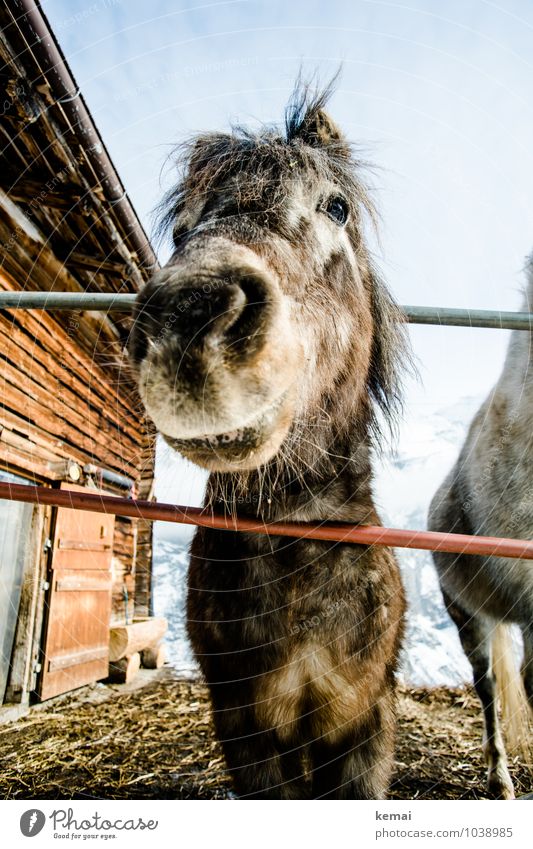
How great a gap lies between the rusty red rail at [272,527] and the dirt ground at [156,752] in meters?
1.02

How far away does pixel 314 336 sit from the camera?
51.9 inches

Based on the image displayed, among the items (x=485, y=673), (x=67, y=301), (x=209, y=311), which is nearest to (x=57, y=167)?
(x=67, y=301)

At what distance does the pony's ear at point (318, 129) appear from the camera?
5.70ft

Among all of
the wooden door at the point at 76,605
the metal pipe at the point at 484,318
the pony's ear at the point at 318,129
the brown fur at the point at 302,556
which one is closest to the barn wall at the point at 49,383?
the wooden door at the point at 76,605

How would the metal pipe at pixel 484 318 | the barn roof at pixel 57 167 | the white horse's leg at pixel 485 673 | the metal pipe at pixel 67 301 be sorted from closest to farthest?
the metal pipe at pixel 67 301
the metal pipe at pixel 484 318
the barn roof at pixel 57 167
the white horse's leg at pixel 485 673

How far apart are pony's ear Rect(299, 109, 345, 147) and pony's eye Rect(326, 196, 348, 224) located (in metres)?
0.29

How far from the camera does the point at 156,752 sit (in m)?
3.20

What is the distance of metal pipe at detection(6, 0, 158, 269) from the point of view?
7.89ft

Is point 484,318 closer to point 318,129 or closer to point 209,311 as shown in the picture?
point 318,129

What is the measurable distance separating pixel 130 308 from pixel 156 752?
306cm

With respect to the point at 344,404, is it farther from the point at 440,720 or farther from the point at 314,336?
the point at 440,720

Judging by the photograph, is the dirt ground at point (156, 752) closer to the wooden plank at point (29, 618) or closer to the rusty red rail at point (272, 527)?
the wooden plank at point (29, 618)

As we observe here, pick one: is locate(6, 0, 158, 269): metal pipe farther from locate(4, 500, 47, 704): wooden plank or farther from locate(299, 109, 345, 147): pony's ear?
locate(4, 500, 47, 704): wooden plank

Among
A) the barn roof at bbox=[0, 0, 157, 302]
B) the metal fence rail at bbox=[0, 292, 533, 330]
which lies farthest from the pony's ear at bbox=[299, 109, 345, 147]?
the barn roof at bbox=[0, 0, 157, 302]
